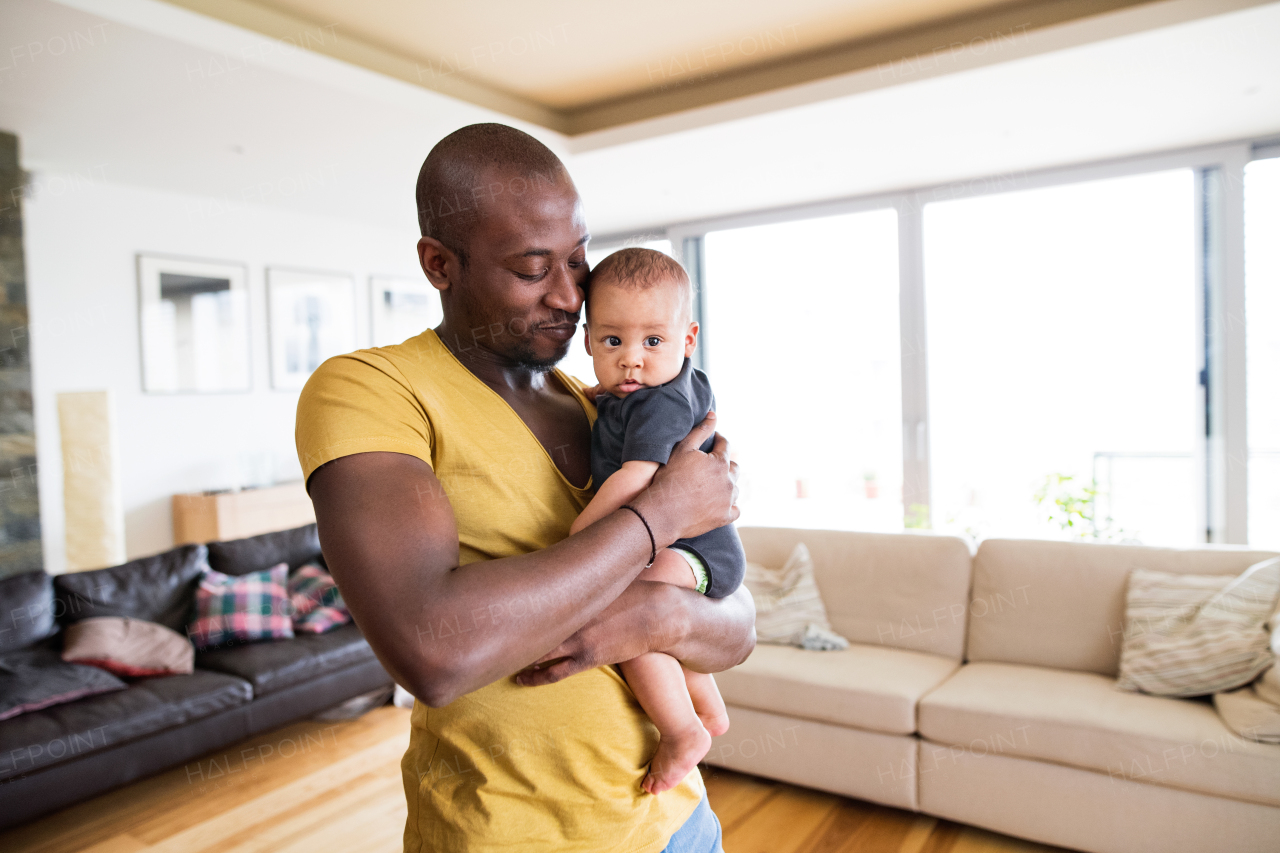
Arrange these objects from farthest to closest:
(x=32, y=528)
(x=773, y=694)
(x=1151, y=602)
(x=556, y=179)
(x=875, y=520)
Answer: (x=875, y=520) → (x=32, y=528) → (x=773, y=694) → (x=1151, y=602) → (x=556, y=179)

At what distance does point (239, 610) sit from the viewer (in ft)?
11.7

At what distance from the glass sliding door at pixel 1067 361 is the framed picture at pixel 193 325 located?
4575mm

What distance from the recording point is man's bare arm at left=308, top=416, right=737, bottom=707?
0.72 meters

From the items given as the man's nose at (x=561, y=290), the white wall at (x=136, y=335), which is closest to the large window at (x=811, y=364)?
the white wall at (x=136, y=335)

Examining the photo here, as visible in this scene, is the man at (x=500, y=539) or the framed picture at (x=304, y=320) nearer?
the man at (x=500, y=539)

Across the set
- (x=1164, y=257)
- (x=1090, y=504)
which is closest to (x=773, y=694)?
(x=1090, y=504)

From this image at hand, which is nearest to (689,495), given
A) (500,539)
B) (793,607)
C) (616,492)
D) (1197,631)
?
(616,492)

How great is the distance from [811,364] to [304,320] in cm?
366

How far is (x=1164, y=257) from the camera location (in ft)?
15.6

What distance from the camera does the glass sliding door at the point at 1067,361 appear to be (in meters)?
4.77

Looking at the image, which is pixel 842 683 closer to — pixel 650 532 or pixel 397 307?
pixel 650 532

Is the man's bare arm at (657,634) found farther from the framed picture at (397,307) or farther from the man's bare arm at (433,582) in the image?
the framed picture at (397,307)

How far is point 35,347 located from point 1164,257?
20.8 ft

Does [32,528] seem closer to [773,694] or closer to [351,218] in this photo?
[351,218]
